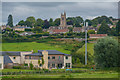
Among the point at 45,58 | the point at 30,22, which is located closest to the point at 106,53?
the point at 45,58

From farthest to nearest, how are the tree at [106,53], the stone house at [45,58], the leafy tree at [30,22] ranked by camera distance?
the leafy tree at [30,22], the stone house at [45,58], the tree at [106,53]

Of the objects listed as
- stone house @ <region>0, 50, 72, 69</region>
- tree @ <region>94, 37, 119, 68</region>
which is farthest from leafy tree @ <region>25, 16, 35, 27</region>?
tree @ <region>94, 37, 119, 68</region>

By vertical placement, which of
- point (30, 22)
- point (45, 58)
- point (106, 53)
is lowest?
point (45, 58)

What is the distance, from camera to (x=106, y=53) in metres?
18.7

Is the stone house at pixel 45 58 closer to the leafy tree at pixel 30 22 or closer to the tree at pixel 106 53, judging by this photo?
the tree at pixel 106 53

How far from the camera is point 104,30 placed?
61.3 meters

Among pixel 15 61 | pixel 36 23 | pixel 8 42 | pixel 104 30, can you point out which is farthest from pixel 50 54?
pixel 36 23

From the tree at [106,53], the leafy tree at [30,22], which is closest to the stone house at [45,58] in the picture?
the tree at [106,53]

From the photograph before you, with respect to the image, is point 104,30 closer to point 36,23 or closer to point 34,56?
point 36,23

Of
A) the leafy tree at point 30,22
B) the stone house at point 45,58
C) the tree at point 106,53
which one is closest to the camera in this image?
the tree at point 106,53

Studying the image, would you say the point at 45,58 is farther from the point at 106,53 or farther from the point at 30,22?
the point at 30,22

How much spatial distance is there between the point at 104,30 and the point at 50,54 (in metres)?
35.0

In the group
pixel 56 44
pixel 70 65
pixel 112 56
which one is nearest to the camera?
pixel 112 56

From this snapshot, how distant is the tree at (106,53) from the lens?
18.1 metres
